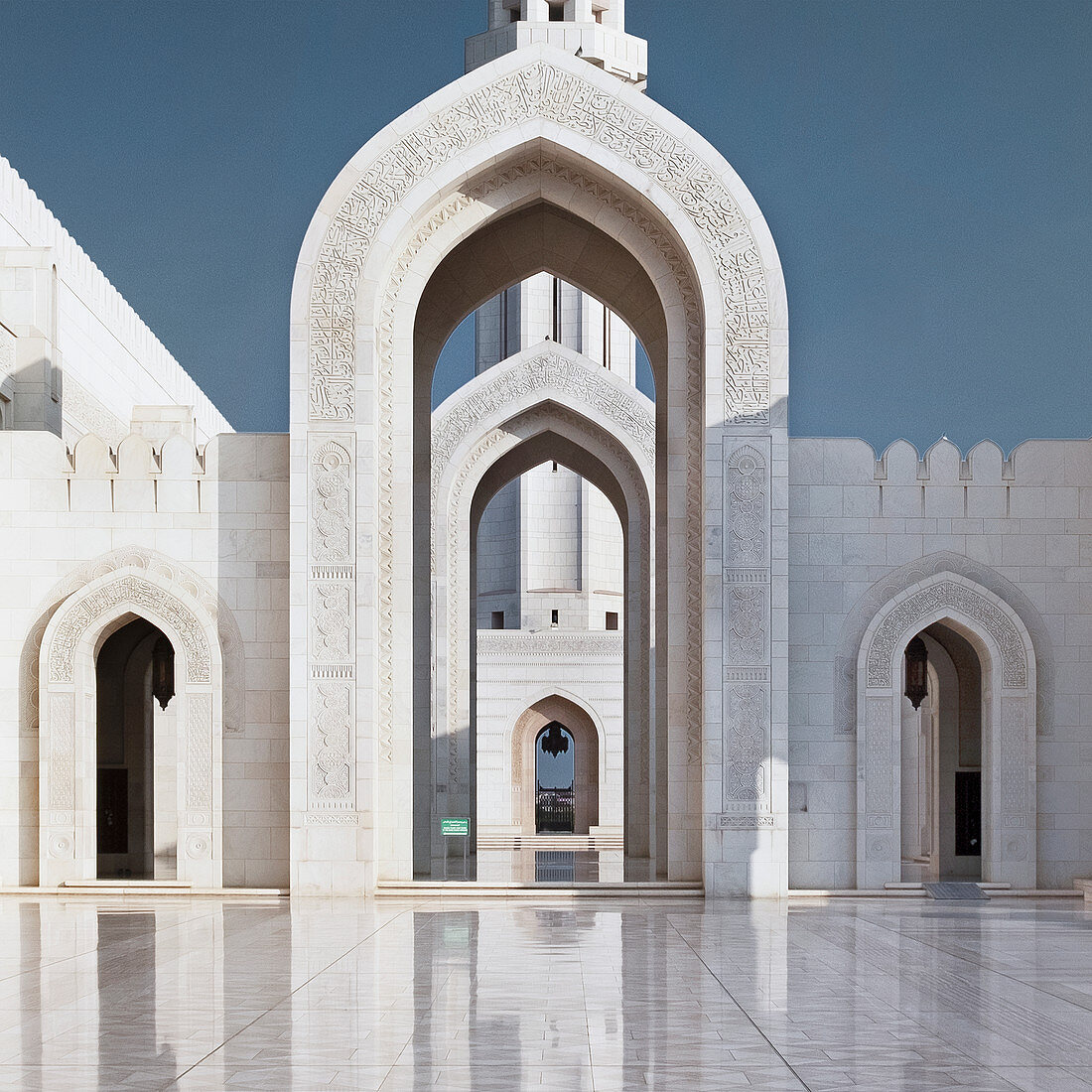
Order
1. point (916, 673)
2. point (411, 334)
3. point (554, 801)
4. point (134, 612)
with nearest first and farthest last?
point (134, 612) < point (411, 334) < point (916, 673) < point (554, 801)

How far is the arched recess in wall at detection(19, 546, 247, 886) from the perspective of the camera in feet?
36.0

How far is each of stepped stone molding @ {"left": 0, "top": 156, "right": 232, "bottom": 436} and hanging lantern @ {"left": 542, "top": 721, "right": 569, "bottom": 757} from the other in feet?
33.5

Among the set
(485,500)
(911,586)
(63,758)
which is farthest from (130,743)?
(911,586)

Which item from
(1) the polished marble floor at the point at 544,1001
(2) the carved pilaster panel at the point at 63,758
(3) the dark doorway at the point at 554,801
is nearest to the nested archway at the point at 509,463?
(3) the dark doorway at the point at 554,801

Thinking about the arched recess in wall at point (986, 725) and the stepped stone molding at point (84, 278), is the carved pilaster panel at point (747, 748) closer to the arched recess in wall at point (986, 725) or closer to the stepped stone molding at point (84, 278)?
the arched recess in wall at point (986, 725)

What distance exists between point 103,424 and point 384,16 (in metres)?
17.1

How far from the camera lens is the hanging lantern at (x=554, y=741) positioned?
27156 millimetres

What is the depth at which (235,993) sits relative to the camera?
6172mm

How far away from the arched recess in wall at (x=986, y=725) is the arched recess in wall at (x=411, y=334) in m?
1.08

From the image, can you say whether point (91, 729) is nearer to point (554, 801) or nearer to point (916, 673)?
point (916, 673)

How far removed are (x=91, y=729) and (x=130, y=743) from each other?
4.29 m

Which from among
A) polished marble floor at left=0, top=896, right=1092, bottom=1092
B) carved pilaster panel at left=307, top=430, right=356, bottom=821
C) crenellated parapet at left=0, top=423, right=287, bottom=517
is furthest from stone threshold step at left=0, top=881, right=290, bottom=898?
crenellated parapet at left=0, top=423, right=287, bottom=517

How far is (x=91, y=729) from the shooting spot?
11070 mm

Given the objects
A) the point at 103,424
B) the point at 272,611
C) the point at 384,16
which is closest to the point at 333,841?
the point at 272,611
